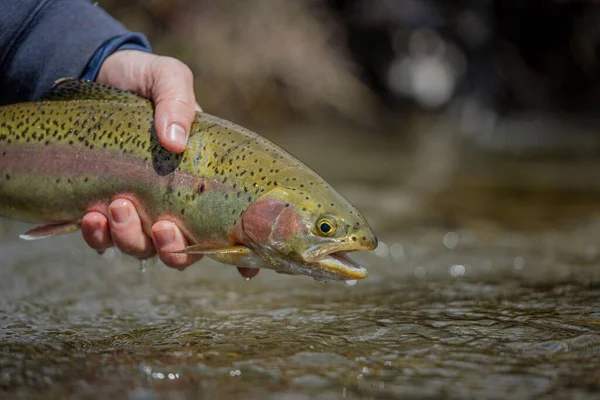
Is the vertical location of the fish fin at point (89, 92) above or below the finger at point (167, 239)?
above

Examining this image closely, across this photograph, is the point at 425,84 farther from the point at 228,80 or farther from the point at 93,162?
the point at 93,162

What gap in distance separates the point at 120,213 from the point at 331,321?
932mm

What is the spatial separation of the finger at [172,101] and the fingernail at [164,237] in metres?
0.31

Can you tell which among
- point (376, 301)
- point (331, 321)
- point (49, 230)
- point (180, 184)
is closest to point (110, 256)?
point (49, 230)

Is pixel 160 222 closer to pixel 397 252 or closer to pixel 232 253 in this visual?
pixel 232 253

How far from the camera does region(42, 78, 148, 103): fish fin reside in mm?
3523

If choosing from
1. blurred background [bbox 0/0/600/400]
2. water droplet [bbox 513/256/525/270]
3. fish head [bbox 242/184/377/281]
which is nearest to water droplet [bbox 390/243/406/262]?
blurred background [bbox 0/0/600/400]

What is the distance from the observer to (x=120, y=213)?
330cm

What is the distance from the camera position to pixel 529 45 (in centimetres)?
1781

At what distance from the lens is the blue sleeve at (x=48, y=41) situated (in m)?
4.06

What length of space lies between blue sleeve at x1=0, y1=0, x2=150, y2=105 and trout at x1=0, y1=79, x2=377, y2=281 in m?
0.49

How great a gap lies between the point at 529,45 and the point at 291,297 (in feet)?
50.2

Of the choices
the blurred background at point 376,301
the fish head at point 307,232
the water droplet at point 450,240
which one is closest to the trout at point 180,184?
the fish head at point 307,232

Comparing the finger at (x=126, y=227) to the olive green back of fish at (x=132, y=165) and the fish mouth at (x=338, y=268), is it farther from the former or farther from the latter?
the fish mouth at (x=338, y=268)
